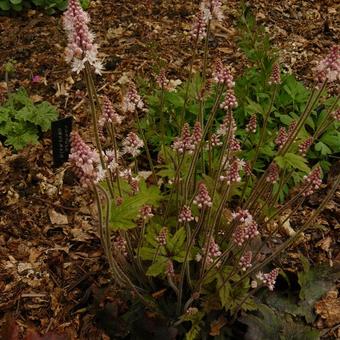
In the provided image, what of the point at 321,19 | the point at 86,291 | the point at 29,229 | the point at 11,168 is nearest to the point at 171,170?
the point at 86,291

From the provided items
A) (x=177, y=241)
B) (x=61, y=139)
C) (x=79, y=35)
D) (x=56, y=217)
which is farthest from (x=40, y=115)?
(x=79, y=35)

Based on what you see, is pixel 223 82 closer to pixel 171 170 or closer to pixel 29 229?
pixel 171 170

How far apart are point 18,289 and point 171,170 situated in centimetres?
133

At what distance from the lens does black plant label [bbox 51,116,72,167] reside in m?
3.66

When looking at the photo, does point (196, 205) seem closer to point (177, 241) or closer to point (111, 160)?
point (177, 241)

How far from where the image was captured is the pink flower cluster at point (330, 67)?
2070mm

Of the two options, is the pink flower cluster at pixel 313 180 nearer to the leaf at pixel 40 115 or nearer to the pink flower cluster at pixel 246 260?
the pink flower cluster at pixel 246 260

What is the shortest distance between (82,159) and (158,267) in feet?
3.50

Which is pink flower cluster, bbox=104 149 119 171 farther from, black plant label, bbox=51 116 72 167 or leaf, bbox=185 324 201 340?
black plant label, bbox=51 116 72 167

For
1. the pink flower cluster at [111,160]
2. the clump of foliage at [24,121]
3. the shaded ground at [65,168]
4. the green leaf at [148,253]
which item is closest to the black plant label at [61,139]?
the shaded ground at [65,168]

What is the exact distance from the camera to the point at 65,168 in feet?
13.2

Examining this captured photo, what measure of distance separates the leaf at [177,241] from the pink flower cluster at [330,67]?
103 cm

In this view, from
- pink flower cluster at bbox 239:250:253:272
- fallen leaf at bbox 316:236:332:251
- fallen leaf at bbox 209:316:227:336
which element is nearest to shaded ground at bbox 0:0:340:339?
fallen leaf at bbox 316:236:332:251

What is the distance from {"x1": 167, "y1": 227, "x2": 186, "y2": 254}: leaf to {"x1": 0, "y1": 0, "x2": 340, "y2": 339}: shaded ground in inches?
22.9
